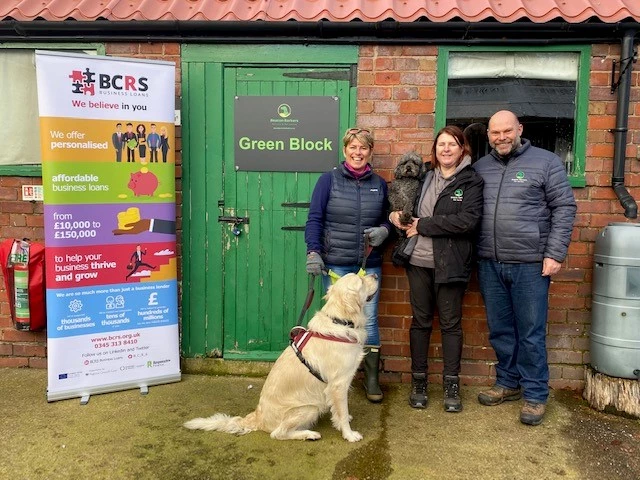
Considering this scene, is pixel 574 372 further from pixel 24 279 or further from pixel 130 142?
pixel 24 279

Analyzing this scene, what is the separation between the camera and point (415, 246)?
405 centimetres

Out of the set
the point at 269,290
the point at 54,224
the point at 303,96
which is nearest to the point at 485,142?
the point at 303,96

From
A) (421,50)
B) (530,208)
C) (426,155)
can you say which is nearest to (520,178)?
(530,208)

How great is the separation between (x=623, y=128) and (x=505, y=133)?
1173mm

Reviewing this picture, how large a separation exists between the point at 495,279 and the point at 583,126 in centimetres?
156

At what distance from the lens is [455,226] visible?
3.82 meters

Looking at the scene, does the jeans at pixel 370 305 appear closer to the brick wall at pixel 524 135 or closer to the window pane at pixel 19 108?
the brick wall at pixel 524 135

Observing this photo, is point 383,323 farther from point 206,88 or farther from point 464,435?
point 206,88

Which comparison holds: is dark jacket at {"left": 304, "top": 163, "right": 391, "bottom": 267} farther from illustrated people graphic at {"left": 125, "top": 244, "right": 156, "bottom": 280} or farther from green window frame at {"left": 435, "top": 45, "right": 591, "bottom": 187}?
illustrated people graphic at {"left": 125, "top": 244, "right": 156, "bottom": 280}

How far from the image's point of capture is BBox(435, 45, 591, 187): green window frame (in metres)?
4.36

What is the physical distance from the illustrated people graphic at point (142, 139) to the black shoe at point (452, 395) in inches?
120

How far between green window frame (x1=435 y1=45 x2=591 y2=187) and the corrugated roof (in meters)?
0.28

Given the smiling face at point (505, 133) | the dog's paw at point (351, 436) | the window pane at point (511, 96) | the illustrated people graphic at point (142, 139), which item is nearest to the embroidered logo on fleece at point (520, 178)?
the smiling face at point (505, 133)

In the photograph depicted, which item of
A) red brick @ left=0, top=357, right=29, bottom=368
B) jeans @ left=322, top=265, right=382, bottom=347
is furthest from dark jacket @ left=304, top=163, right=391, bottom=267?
red brick @ left=0, top=357, right=29, bottom=368
